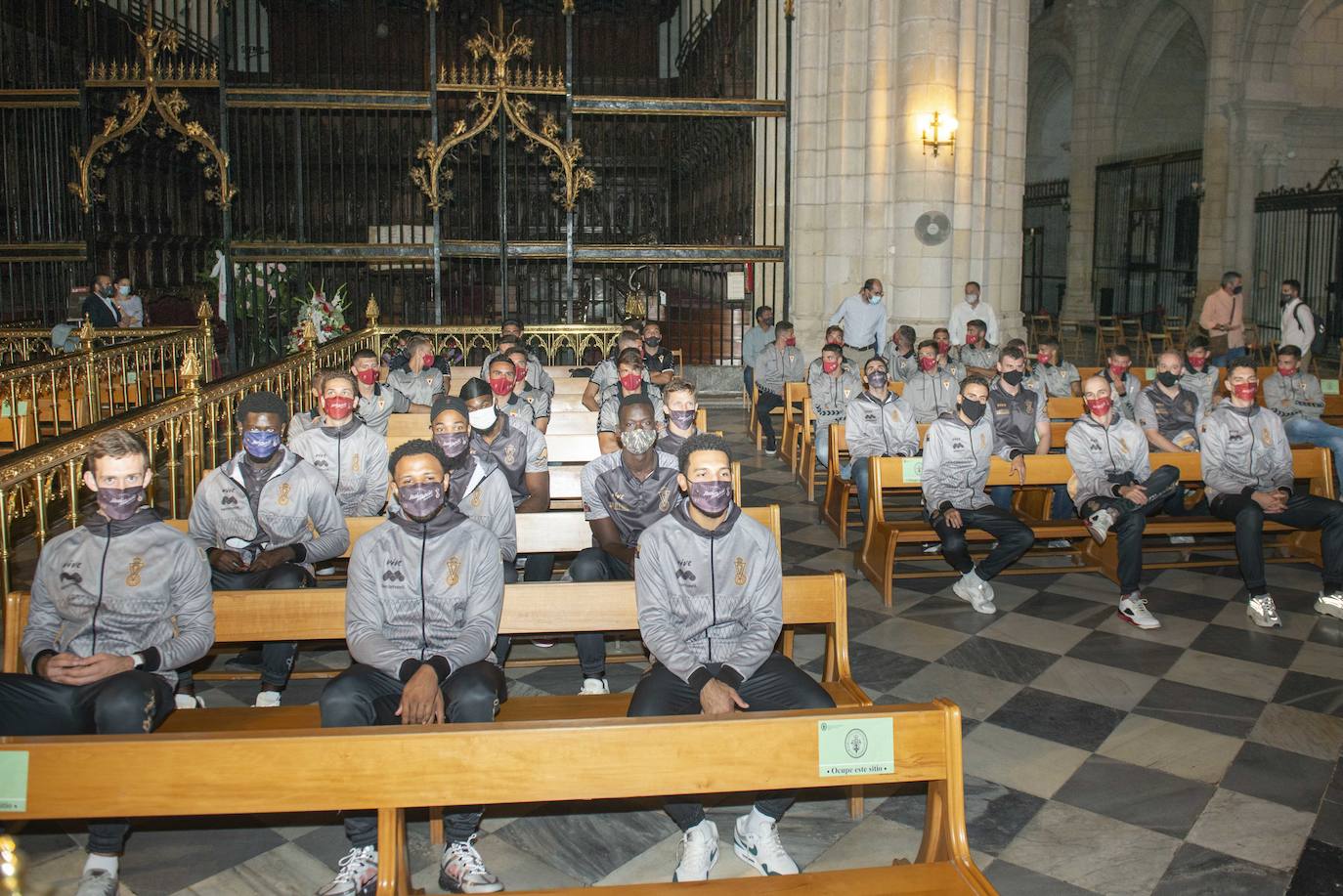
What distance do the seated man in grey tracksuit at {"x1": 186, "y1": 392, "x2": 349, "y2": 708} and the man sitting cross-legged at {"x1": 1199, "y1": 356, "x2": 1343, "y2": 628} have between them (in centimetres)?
555

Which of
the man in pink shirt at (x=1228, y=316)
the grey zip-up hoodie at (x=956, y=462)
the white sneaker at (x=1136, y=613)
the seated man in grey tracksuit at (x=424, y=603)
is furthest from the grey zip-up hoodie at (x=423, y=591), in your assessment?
the man in pink shirt at (x=1228, y=316)

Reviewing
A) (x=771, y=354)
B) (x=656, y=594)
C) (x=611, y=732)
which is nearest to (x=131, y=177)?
(x=771, y=354)

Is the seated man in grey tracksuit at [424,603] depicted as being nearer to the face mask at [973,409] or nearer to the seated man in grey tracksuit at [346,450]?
the seated man in grey tracksuit at [346,450]

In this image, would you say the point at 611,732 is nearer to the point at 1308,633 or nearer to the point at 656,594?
the point at 656,594

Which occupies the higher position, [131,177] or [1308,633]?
[131,177]

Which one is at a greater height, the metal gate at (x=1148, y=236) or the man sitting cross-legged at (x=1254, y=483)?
the metal gate at (x=1148, y=236)

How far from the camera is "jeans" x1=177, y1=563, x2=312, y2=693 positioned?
5.45m

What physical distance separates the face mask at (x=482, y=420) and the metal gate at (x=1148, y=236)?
19.2m

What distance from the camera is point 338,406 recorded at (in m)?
6.65

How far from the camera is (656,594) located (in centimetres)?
449

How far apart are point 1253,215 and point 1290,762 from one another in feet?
64.7

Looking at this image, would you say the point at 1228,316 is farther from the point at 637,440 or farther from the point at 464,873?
the point at 464,873

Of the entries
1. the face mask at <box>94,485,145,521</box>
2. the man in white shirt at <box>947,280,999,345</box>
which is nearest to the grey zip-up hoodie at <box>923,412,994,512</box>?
the face mask at <box>94,485,145,521</box>

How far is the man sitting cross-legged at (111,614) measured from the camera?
4.05 metres
